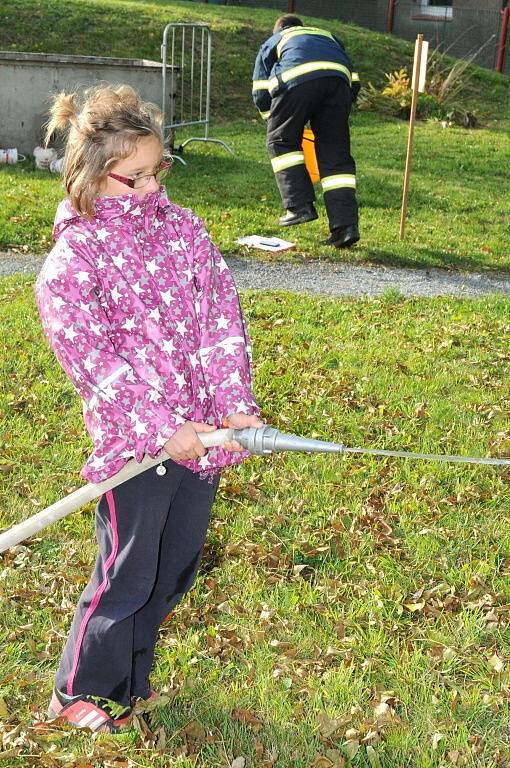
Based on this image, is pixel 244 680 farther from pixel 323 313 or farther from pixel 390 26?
pixel 390 26

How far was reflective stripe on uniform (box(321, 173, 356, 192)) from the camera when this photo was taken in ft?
27.4

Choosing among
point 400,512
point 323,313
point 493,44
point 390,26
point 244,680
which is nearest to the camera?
point 244,680

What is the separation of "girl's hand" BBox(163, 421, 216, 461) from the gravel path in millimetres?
5089

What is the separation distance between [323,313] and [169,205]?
422 cm

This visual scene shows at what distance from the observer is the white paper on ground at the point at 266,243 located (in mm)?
8445

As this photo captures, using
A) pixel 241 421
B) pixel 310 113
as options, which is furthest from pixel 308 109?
pixel 241 421

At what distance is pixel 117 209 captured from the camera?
2457 mm

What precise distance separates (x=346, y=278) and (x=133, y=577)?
5489mm

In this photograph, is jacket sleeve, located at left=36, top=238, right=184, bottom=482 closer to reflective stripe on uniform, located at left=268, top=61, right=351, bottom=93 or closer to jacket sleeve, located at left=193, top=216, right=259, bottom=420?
jacket sleeve, located at left=193, top=216, right=259, bottom=420

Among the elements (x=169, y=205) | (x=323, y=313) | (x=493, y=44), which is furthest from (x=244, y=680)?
(x=493, y=44)

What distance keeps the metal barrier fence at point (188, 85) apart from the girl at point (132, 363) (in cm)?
993

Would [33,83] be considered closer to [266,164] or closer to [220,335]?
[266,164]

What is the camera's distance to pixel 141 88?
506 inches

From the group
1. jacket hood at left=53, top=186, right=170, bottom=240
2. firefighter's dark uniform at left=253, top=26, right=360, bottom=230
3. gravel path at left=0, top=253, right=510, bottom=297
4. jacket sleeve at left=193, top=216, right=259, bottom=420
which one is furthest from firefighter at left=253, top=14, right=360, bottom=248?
jacket hood at left=53, top=186, right=170, bottom=240
